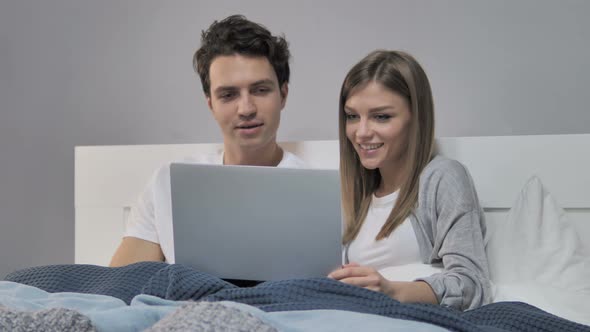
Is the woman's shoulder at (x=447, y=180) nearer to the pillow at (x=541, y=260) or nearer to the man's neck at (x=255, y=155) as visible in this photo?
the pillow at (x=541, y=260)

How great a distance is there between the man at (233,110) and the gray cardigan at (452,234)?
45 cm

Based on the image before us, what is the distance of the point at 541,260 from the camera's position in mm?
1597

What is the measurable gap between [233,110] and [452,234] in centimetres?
67

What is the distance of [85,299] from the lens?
1.12 metres

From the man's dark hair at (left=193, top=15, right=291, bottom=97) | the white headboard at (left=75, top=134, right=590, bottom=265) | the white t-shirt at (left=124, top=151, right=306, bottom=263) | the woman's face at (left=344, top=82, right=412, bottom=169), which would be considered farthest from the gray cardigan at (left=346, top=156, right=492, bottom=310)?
the man's dark hair at (left=193, top=15, right=291, bottom=97)

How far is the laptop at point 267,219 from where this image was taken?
1316mm

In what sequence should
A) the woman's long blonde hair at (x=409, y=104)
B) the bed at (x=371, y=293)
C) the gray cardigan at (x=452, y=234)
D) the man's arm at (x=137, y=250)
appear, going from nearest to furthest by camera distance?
the bed at (x=371, y=293), the gray cardigan at (x=452, y=234), the woman's long blonde hair at (x=409, y=104), the man's arm at (x=137, y=250)

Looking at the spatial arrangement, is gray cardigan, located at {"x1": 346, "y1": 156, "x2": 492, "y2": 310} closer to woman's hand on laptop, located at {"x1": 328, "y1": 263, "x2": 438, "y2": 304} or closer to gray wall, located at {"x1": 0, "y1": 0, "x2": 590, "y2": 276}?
woman's hand on laptop, located at {"x1": 328, "y1": 263, "x2": 438, "y2": 304}

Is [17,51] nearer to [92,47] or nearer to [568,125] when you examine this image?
[92,47]

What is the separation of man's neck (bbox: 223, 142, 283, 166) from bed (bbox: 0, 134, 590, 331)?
0.31ft

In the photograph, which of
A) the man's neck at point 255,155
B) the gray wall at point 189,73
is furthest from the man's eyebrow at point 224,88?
the gray wall at point 189,73

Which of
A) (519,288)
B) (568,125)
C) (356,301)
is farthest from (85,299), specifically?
(568,125)

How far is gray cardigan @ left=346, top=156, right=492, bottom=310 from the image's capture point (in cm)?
146

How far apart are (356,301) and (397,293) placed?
35cm
